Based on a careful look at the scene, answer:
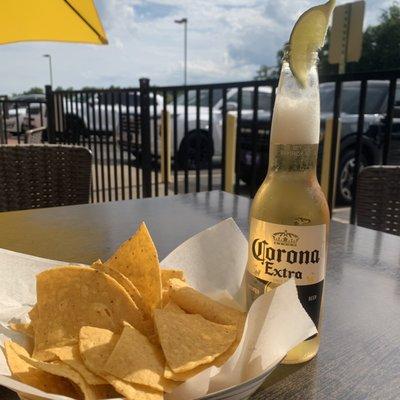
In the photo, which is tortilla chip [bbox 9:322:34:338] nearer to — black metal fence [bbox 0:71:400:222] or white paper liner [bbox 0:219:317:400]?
white paper liner [bbox 0:219:317:400]

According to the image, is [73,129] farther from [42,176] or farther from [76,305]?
[76,305]

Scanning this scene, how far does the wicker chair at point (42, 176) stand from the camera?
6.74 ft

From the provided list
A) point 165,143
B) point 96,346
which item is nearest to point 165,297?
point 96,346

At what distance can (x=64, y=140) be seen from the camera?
5.54 metres

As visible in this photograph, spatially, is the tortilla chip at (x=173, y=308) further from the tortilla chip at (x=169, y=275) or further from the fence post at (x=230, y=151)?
the fence post at (x=230, y=151)

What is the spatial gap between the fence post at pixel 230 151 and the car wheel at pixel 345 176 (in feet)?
7.26

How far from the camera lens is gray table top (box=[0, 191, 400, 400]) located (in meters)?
0.58

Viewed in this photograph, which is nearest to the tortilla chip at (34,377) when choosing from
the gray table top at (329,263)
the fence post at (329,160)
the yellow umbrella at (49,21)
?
the gray table top at (329,263)

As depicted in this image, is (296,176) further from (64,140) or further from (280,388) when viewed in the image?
(64,140)

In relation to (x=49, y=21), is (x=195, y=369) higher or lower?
lower

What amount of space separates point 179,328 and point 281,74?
386mm

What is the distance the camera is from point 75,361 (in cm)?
49

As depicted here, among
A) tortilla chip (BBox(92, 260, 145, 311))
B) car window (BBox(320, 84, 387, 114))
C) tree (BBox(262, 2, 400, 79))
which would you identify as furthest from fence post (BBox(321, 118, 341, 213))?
tree (BBox(262, 2, 400, 79))

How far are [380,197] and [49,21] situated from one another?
1738mm
